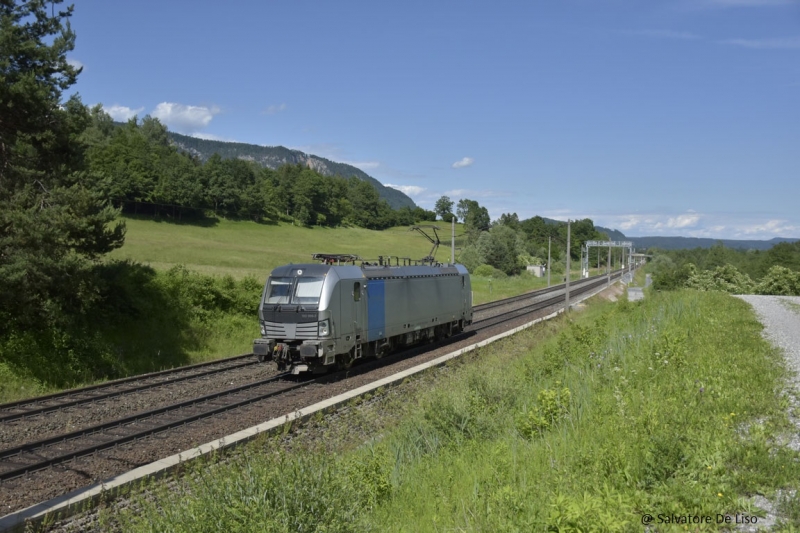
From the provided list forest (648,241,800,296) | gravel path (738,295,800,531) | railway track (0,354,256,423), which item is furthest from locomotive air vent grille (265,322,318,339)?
forest (648,241,800,296)

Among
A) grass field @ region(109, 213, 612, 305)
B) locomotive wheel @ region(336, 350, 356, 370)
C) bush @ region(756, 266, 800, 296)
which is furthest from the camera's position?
bush @ region(756, 266, 800, 296)

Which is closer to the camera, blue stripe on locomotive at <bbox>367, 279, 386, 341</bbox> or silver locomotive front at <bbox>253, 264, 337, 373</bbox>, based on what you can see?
silver locomotive front at <bbox>253, 264, 337, 373</bbox>

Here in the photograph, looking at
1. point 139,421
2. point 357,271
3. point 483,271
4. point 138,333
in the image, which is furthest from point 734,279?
point 139,421

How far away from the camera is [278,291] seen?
1717 centimetres

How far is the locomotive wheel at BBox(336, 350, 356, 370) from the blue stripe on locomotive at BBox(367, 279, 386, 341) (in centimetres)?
87

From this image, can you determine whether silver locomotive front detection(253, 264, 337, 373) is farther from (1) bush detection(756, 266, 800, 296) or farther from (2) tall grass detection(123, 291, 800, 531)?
(1) bush detection(756, 266, 800, 296)

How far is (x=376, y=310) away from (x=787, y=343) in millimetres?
10807

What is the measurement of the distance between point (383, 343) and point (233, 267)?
97.0 feet

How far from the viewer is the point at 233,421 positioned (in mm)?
12266

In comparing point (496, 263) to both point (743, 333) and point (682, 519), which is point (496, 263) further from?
point (682, 519)

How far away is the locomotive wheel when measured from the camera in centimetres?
1764

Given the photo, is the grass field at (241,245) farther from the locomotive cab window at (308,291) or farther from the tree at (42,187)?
the locomotive cab window at (308,291)

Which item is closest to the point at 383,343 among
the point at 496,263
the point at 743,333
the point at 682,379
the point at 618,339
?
the point at 618,339

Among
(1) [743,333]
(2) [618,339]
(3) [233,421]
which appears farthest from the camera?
(2) [618,339]
